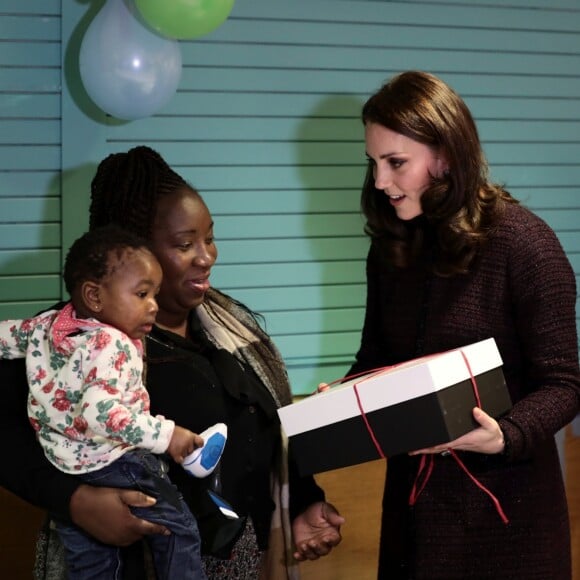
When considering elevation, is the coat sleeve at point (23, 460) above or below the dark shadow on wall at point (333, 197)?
below

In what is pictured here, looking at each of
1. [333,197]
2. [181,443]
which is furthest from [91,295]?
[333,197]

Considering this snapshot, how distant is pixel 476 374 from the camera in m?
1.79

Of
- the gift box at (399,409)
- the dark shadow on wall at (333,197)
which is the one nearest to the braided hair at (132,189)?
the gift box at (399,409)

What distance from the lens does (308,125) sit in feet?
10.7

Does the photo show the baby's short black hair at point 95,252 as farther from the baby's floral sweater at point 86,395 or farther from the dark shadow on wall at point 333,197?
the dark shadow on wall at point 333,197

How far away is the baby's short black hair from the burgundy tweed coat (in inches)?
27.3

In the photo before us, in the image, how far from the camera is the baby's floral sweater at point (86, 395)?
1.65 metres

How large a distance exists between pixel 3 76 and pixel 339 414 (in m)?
1.83

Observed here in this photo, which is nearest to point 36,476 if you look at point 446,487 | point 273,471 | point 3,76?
point 273,471

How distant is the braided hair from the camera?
1.98 meters

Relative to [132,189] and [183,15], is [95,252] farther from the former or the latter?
[183,15]

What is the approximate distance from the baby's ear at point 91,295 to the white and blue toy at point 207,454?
34cm

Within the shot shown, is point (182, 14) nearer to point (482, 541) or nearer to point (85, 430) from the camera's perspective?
point (85, 430)

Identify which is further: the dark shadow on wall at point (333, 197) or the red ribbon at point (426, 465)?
the dark shadow on wall at point (333, 197)
